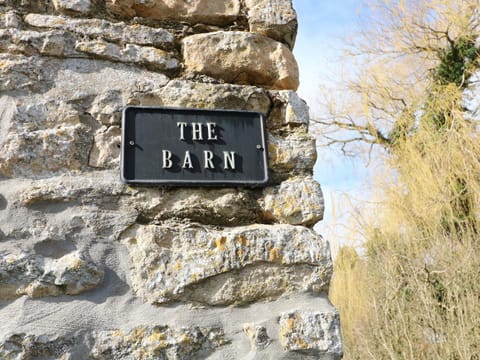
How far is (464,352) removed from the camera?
3.47 meters

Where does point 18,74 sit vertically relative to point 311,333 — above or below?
above

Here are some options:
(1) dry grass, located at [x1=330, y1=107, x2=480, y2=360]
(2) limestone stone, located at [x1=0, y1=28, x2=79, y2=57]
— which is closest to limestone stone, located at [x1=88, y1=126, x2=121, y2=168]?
(2) limestone stone, located at [x1=0, y1=28, x2=79, y2=57]

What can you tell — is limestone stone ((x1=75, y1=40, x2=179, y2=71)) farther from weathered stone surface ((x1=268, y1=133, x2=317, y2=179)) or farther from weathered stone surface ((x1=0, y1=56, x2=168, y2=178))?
weathered stone surface ((x1=268, y1=133, x2=317, y2=179))

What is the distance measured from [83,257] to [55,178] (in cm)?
20

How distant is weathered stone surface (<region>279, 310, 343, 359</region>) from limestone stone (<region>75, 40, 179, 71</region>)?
72 centimetres

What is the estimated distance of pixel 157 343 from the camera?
99cm

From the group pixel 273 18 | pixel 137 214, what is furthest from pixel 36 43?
pixel 273 18

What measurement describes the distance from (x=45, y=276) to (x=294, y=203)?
1.97 feet

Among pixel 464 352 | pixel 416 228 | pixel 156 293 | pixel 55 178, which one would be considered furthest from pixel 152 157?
pixel 416 228

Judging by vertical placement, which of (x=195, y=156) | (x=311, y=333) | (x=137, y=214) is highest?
(x=195, y=156)

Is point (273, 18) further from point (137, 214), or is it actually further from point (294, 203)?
point (137, 214)

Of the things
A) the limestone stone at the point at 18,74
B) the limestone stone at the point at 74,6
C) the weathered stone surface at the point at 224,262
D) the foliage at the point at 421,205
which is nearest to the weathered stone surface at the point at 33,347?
the weathered stone surface at the point at 224,262

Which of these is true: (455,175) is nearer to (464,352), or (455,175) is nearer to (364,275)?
(364,275)

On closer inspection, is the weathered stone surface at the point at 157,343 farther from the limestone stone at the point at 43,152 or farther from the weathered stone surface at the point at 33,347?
the limestone stone at the point at 43,152
